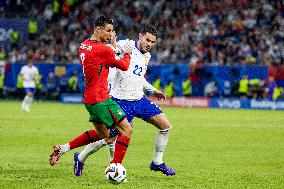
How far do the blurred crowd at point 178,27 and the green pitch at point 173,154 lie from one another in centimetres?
1096

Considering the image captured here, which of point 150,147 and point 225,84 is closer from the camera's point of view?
point 150,147

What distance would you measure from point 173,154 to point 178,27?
1074 inches

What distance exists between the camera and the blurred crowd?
39.2m

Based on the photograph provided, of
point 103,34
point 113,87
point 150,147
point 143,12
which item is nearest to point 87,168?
point 113,87

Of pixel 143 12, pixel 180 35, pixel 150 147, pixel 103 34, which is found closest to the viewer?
pixel 103 34

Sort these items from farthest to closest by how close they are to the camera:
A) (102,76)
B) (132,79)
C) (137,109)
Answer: (132,79)
(137,109)
(102,76)

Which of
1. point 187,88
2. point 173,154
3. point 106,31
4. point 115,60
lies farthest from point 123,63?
point 187,88

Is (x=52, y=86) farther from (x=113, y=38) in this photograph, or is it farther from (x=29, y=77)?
(x=113, y=38)

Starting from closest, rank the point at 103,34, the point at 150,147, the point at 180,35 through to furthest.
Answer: the point at 103,34 → the point at 150,147 → the point at 180,35

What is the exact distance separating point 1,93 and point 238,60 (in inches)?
548

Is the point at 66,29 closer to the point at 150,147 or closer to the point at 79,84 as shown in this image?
the point at 79,84

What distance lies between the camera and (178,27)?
4309cm

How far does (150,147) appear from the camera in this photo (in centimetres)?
1783

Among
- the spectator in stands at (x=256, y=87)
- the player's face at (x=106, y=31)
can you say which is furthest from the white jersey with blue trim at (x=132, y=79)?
the spectator in stands at (x=256, y=87)
